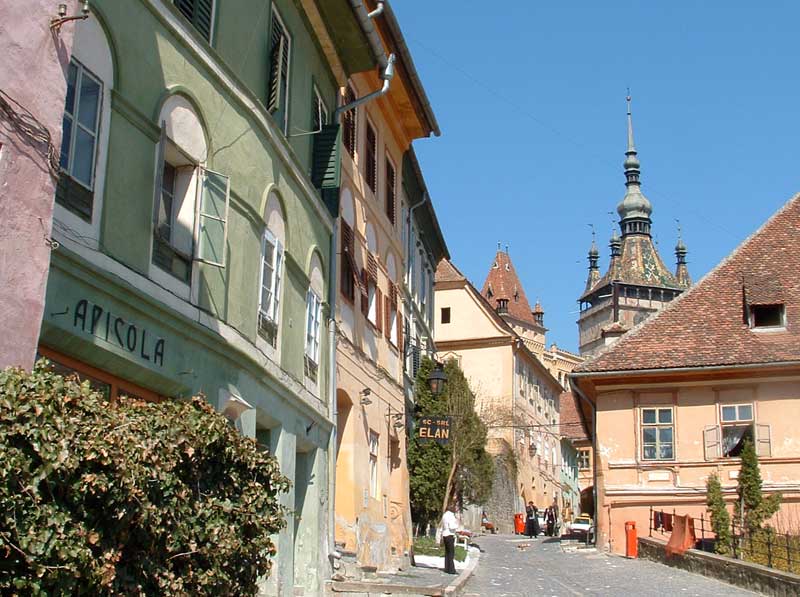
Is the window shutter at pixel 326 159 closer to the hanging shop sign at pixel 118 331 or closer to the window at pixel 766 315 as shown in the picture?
the hanging shop sign at pixel 118 331

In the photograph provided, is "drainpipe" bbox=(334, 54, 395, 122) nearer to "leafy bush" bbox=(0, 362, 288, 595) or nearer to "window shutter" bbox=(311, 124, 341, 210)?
"window shutter" bbox=(311, 124, 341, 210)

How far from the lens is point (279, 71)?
15.5 metres

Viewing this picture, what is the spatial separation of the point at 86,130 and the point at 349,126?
11.4 meters

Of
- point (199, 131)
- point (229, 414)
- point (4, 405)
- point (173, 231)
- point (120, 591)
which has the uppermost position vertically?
point (199, 131)

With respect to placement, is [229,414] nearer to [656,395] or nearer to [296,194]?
[296,194]

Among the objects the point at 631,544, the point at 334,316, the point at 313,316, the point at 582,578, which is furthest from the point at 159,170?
the point at 631,544

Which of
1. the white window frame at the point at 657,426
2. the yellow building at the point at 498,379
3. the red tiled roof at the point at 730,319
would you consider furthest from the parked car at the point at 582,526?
the yellow building at the point at 498,379

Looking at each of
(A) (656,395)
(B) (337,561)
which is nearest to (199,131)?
(B) (337,561)

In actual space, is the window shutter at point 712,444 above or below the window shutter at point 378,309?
below

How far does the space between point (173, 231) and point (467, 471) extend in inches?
1369

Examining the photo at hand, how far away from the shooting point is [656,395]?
104 ft

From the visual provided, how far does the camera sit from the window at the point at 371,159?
901 inches

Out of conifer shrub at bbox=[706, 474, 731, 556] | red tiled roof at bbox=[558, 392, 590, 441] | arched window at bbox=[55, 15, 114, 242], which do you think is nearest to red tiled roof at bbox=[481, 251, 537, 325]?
red tiled roof at bbox=[558, 392, 590, 441]

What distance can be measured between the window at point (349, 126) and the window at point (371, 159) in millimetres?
1234
